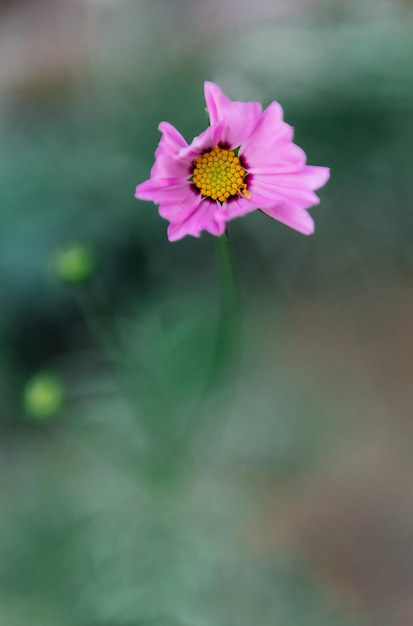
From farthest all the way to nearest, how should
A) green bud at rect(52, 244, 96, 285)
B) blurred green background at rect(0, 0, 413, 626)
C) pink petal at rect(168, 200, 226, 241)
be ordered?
1. blurred green background at rect(0, 0, 413, 626)
2. green bud at rect(52, 244, 96, 285)
3. pink petal at rect(168, 200, 226, 241)

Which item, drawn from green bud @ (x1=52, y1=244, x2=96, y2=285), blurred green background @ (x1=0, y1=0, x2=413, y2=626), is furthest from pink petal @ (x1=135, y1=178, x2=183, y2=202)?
blurred green background @ (x1=0, y1=0, x2=413, y2=626)

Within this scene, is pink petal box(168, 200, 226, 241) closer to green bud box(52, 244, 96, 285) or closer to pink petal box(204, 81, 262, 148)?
pink petal box(204, 81, 262, 148)

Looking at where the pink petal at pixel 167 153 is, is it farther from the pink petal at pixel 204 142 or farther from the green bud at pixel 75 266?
the green bud at pixel 75 266

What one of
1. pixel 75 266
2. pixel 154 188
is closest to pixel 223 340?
pixel 75 266

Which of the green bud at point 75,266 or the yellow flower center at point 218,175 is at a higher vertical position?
the green bud at point 75,266

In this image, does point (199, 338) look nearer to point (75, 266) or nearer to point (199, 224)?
point (75, 266)

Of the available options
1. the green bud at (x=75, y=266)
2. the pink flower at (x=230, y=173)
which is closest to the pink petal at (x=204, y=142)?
the pink flower at (x=230, y=173)

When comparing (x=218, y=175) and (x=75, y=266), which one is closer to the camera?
(x=218, y=175)

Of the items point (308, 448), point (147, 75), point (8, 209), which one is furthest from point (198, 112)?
point (308, 448)
